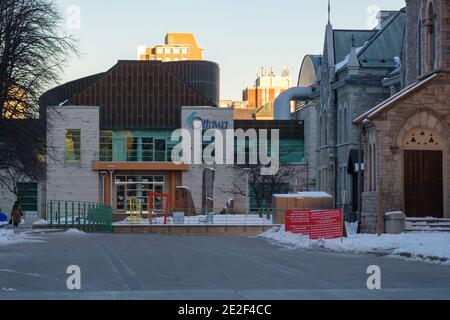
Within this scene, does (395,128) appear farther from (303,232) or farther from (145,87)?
(145,87)

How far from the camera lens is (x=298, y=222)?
42.8 m

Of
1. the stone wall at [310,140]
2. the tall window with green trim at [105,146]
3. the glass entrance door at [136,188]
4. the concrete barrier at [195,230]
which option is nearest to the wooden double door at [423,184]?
the concrete barrier at [195,230]

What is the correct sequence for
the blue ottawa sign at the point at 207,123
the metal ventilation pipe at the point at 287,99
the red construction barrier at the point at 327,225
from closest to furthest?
the red construction barrier at the point at 327,225, the blue ottawa sign at the point at 207,123, the metal ventilation pipe at the point at 287,99

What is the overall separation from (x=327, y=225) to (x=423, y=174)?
632cm

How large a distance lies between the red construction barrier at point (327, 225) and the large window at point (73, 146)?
52.8m

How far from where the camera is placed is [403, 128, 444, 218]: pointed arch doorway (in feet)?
131

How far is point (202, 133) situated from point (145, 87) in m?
6.93

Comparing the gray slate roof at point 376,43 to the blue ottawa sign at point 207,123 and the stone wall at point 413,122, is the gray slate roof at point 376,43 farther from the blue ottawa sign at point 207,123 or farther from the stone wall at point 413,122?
the stone wall at point 413,122

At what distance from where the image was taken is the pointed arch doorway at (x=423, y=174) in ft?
131

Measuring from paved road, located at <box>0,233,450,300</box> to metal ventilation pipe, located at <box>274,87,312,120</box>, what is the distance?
69050mm

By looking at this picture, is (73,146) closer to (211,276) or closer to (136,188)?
(136,188)

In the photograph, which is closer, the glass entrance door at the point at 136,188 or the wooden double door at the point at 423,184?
the wooden double door at the point at 423,184

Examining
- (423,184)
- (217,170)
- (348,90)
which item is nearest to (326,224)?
(423,184)

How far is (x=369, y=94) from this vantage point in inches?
2709
